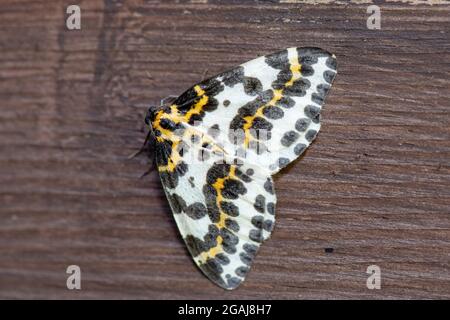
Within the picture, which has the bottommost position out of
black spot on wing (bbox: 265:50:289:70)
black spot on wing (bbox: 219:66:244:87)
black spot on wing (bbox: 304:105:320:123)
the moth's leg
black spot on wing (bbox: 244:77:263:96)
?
black spot on wing (bbox: 304:105:320:123)

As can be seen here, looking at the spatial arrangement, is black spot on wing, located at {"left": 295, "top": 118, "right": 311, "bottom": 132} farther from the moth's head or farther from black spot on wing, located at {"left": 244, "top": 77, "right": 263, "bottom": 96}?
the moth's head

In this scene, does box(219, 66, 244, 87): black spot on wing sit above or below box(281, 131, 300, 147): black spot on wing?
above

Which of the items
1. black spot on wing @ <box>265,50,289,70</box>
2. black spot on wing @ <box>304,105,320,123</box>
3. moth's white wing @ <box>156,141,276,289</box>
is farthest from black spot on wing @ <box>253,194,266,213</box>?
black spot on wing @ <box>265,50,289,70</box>

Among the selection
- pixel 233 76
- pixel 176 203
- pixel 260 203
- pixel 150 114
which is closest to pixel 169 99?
pixel 150 114

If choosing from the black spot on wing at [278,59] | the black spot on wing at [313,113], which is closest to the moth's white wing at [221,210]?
the black spot on wing at [313,113]

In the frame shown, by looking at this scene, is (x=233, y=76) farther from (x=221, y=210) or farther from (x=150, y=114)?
(x=221, y=210)

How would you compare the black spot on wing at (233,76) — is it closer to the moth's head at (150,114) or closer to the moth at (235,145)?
the moth at (235,145)

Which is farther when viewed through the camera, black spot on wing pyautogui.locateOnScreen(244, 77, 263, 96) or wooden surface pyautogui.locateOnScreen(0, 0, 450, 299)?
black spot on wing pyautogui.locateOnScreen(244, 77, 263, 96)
